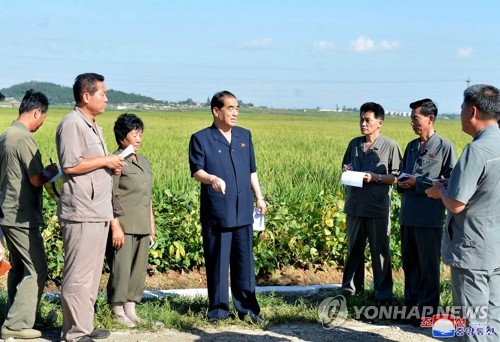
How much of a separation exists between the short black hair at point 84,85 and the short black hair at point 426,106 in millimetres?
2729

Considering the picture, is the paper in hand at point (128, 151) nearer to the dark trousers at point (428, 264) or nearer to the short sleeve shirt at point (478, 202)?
the short sleeve shirt at point (478, 202)

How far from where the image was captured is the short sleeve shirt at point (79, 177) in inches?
197

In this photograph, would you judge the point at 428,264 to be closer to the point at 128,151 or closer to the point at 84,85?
the point at 128,151

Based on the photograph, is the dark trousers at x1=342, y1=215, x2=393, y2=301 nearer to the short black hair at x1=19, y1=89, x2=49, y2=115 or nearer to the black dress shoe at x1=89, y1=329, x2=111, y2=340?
the black dress shoe at x1=89, y1=329, x2=111, y2=340

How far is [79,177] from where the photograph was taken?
5.02 metres

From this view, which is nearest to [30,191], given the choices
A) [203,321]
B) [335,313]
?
[203,321]

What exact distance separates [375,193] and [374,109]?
0.79m

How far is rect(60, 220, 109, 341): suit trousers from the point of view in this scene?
199 inches

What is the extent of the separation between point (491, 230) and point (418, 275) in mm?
2030

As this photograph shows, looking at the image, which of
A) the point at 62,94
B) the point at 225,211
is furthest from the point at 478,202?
the point at 62,94

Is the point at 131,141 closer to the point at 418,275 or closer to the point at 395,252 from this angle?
the point at 418,275

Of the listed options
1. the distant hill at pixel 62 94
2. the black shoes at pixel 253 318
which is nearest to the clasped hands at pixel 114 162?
the black shoes at pixel 253 318

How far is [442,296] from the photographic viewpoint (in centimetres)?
664

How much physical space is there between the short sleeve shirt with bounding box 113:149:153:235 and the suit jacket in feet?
1.49
